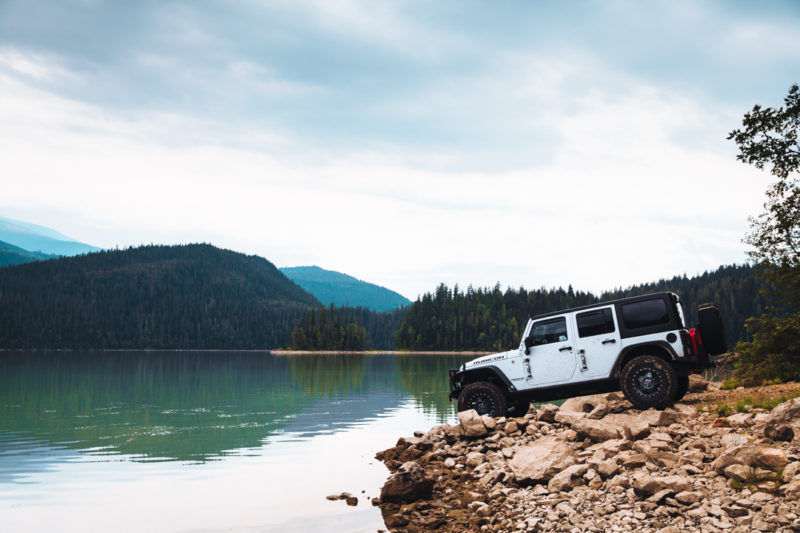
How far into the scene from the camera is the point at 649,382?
679 inches

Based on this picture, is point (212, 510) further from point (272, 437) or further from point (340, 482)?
point (272, 437)

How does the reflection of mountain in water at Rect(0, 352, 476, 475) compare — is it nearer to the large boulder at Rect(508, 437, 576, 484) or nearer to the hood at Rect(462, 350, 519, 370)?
the hood at Rect(462, 350, 519, 370)

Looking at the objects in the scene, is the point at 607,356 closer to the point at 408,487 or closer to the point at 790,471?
the point at 408,487

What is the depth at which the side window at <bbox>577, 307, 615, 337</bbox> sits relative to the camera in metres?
17.9

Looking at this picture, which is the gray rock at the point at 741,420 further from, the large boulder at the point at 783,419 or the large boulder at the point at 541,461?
the large boulder at the point at 541,461

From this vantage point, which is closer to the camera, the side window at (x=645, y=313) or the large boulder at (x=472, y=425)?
the side window at (x=645, y=313)

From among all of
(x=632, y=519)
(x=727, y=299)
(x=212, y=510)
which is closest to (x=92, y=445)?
(x=212, y=510)

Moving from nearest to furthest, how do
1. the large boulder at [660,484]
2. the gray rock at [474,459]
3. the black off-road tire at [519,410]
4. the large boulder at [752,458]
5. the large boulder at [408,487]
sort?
the large boulder at [752,458]
the large boulder at [660,484]
the large boulder at [408,487]
the gray rock at [474,459]
the black off-road tire at [519,410]

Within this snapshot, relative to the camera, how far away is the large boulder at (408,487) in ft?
45.7

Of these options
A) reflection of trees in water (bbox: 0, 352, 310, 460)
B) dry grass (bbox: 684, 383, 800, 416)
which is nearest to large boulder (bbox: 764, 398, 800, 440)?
dry grass (bbox: 684, 383, 800, 416)

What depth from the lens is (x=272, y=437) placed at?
26656mm

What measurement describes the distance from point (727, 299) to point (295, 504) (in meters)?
212

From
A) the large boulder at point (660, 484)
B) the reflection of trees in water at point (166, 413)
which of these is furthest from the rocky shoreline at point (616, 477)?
the reflection of trees in water at point (166, 413)

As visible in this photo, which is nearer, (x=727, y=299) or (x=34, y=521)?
(x=34, y=521)
